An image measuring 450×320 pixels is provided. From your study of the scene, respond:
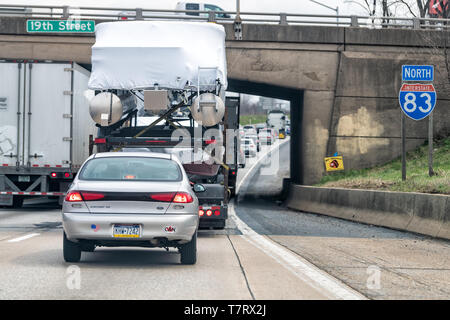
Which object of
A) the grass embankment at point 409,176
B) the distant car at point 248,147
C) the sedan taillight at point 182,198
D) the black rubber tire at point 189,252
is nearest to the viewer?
the sedan taillight at point 182,198

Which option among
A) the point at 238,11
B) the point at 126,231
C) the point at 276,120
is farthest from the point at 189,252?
the point at 276,120

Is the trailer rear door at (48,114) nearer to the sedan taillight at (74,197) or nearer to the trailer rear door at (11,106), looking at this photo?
the trailer rear door at (11,106)

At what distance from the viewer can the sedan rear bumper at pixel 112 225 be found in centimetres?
996

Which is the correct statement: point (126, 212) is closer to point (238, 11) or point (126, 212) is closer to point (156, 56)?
point (156, 56)

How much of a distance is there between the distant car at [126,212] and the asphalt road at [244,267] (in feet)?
1.39

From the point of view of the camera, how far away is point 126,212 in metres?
10.1

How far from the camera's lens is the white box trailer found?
2173 cm

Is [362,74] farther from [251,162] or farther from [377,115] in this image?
[251,162]

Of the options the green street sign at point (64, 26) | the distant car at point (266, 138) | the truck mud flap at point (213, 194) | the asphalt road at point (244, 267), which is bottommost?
the asphalt road at point (244, 267)

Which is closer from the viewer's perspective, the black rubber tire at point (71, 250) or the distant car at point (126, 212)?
the distant car at point (126, 212)

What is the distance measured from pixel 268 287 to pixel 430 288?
193 cm

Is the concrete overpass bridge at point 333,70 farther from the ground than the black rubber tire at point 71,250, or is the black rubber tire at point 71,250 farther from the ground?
the concrete overpass bridge at point 333,70

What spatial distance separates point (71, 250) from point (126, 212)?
3.72 feet

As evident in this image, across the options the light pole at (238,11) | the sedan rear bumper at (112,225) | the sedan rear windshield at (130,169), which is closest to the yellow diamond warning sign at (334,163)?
the light pole at (238,11)
